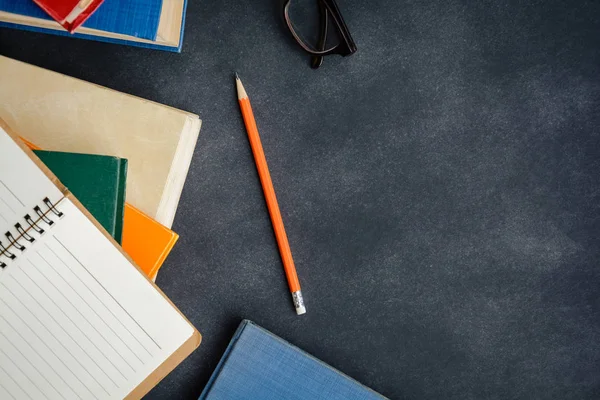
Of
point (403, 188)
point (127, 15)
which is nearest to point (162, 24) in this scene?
point (127, 15)

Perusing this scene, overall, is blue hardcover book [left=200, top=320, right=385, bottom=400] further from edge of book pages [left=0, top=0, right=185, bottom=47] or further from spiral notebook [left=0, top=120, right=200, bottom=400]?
edge of book pages [left=0, top=0, right=185, bottom=47]

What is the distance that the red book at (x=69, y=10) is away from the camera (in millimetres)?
605

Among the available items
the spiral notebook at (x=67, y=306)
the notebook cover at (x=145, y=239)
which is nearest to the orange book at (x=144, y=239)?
the notebook cover at (x=145, y=239)

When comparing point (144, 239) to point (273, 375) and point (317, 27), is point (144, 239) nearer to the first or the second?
point (273, 375)

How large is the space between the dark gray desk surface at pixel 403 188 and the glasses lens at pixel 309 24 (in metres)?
0.02

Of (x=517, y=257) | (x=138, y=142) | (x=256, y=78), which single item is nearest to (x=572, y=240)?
(x=517, y=257)

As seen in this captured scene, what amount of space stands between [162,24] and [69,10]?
0.42ft

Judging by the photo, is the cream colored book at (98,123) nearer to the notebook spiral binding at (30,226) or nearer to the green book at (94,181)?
the green book at (94,181)

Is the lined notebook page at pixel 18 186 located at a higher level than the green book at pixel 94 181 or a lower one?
higher

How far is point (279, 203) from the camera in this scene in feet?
2.65

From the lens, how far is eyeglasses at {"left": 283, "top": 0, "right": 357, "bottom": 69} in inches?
30.5

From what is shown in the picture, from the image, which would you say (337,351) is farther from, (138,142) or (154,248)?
(138,142)

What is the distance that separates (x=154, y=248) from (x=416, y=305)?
0.38m

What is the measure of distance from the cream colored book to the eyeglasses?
201mm
